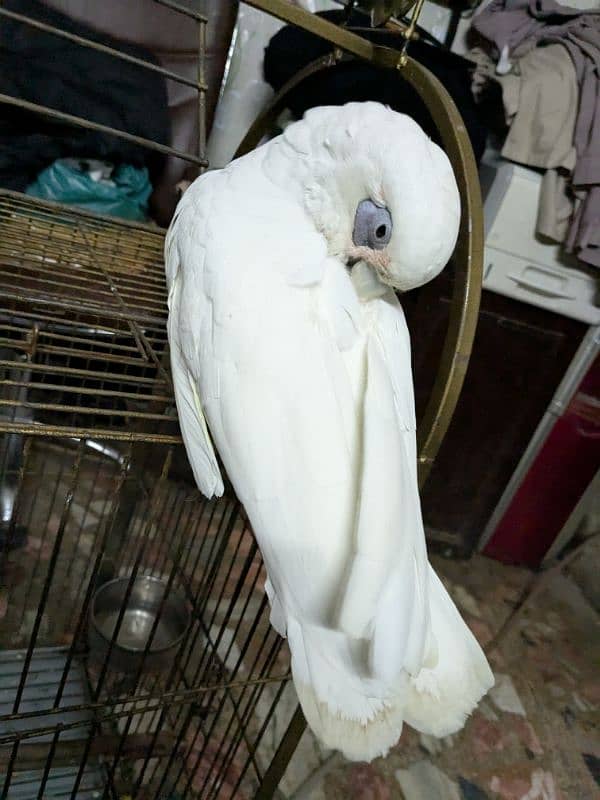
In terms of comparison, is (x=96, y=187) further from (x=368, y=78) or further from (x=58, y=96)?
(x=368, y=78)

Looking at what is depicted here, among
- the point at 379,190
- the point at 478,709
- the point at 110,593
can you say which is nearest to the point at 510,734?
the point at 478,709

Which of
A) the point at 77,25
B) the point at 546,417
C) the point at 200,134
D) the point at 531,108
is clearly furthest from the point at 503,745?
the point at 77,25

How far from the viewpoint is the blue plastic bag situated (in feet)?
4.21

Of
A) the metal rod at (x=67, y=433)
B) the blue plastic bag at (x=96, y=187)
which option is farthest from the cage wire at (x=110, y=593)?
the blue plastic bag at (x=96, y=187)

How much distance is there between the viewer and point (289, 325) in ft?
1.64

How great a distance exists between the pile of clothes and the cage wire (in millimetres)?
823

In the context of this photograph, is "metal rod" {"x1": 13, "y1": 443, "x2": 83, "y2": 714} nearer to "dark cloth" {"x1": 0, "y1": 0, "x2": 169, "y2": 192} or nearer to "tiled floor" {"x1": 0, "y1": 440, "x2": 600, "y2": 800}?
"tiled floor" {"x1": 0, "y1": 440, "x2": 600, "y2": 800}

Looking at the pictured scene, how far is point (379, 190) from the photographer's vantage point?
1.76 feet

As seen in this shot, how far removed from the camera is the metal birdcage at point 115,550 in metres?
0.55

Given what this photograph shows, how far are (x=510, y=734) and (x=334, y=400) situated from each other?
3.44ft

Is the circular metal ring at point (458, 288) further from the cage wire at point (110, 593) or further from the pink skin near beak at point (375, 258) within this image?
the cage wire at point (110, 593)

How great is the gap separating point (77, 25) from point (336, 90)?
2.20 ft

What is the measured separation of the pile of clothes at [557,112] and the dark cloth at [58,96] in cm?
83

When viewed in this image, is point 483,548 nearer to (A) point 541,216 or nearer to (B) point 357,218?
(A) point 541,216
